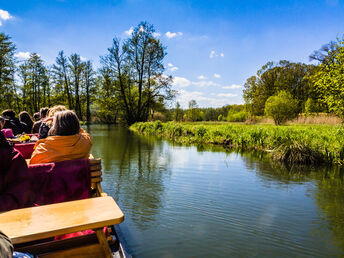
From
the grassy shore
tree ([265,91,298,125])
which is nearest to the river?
the grassy shore

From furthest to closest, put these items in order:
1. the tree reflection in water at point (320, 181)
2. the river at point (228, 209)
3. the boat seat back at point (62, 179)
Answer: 1. the tree reflection in water at point (320, 181)
2. the river at point (228, 209)
3. the boat seat back at point (62, 179)

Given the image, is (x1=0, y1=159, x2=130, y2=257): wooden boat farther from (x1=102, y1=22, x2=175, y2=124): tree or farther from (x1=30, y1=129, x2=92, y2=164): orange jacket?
(x1=102, y1=22, x2=175, y2=124): tree

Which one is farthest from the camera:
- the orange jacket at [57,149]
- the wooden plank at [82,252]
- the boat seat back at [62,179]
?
the orange jacket at [57,149]

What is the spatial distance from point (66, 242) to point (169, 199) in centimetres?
339

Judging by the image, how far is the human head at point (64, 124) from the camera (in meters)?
2.58

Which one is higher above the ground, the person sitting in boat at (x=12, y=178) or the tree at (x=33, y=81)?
the tree at (x=33, y=81)

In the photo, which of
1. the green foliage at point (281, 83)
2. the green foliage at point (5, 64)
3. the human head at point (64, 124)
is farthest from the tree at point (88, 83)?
the human head at point (64, 124)

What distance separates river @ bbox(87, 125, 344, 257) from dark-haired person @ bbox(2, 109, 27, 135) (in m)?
2.70

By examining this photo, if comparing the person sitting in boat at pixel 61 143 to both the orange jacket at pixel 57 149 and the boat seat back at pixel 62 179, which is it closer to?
the orange jacket at pixel 57 149

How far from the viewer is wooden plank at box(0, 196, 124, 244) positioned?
1.38 meters

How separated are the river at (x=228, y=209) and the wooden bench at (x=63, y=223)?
1436mm

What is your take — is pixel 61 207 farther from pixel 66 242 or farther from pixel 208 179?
pixel 208 179

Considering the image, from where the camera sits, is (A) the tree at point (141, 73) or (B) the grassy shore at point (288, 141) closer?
(B) the grassy shore at point (288, 141)

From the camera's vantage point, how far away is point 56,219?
154cm
